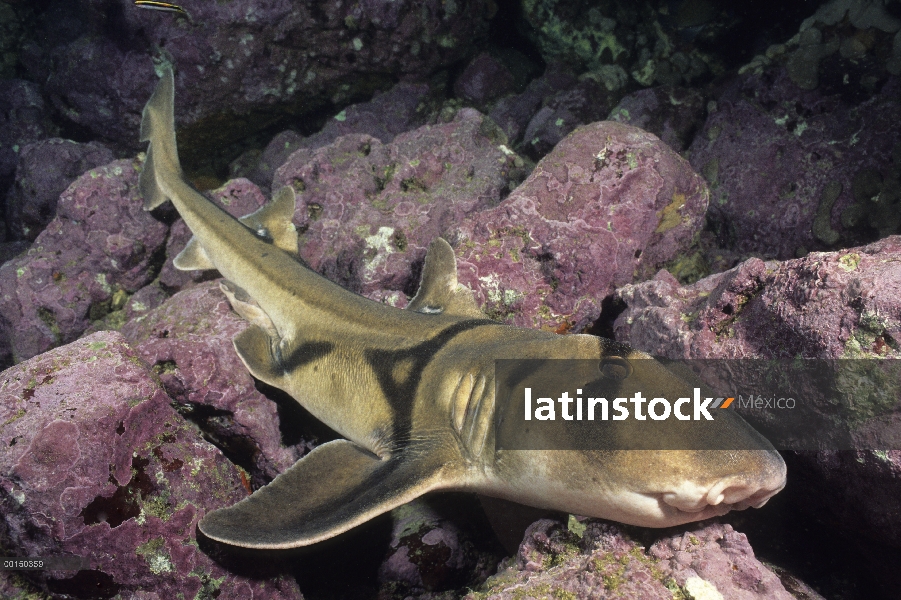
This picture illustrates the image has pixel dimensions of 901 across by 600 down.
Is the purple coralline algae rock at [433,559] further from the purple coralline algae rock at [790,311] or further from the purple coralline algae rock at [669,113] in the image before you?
the purple coralline algae rock at [669,113]

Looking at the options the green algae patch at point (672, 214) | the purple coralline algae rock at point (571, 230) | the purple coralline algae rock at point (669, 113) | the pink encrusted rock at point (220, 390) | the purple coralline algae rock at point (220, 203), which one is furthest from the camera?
the purple coralline algae rock at point (669, 113)

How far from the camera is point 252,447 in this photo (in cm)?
327

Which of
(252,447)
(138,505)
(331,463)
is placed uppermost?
(331,463)

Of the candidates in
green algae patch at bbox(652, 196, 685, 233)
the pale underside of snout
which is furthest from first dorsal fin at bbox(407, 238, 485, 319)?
green algae patch at bbox(652, 196, 685, 233)

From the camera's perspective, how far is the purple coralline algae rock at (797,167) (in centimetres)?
430

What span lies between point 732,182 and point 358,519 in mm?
5005

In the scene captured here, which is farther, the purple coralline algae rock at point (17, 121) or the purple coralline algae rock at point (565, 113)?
the purple coralline algae rock at point (17, 121)

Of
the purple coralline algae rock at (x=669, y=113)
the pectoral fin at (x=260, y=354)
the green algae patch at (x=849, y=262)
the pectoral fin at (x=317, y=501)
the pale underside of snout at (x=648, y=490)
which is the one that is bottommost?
the pectoral fin at (x=260, y=354)

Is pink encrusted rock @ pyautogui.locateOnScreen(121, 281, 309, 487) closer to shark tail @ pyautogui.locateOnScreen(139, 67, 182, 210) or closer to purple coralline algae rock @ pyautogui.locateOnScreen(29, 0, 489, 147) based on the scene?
shark tail @ pyautogui.locateOnScreen(139, 67, 182, 210)

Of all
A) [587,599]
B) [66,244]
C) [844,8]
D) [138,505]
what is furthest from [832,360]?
[66,244]

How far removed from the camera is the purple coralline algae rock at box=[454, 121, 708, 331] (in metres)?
3.59

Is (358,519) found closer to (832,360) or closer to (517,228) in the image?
(832,360)

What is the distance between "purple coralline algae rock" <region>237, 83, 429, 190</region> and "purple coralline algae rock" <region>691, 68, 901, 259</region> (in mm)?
4146

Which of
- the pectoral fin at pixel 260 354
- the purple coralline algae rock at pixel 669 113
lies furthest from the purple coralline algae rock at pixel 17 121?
the purple coralline algae rock at pixel 669 113
